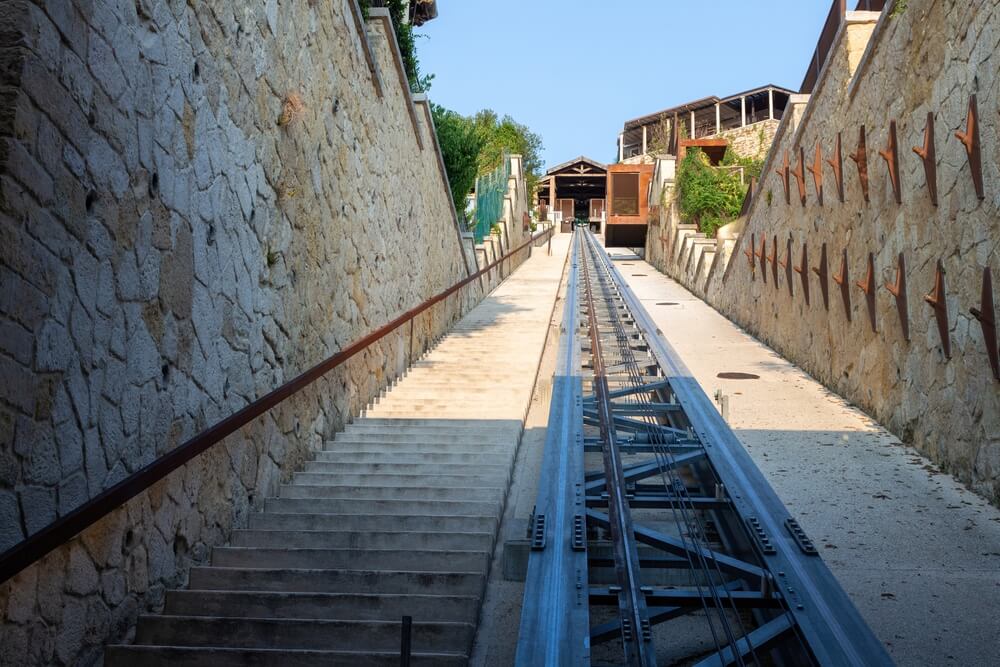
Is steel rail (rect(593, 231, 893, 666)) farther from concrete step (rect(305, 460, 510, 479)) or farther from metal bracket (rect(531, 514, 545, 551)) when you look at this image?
concrete step (rect(305, 460, 510, 479))

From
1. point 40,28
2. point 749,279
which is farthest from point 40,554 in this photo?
point 749,279

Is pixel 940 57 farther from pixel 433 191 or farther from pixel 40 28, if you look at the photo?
pixel 433 191

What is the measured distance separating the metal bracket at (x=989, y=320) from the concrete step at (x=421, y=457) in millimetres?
3126

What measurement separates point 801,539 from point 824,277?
5505 millimetres

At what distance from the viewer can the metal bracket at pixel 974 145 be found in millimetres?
5258

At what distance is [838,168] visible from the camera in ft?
28.9

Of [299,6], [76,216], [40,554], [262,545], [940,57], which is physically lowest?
[262,545]

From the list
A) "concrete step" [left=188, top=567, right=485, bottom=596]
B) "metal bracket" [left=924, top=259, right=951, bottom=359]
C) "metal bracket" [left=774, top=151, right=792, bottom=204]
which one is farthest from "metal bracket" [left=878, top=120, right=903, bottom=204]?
"concrete step" [left=188, top=567, right=485, bottom=596]

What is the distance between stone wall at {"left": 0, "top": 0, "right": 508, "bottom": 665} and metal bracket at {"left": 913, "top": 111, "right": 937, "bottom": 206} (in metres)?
4.48

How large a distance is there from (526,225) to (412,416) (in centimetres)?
3083

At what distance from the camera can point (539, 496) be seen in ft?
16.5

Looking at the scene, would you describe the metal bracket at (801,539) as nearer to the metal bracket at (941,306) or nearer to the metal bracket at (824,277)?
the metal bracket at (941,306)

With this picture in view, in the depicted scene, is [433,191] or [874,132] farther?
[433,191]

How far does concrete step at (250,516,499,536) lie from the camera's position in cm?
506
